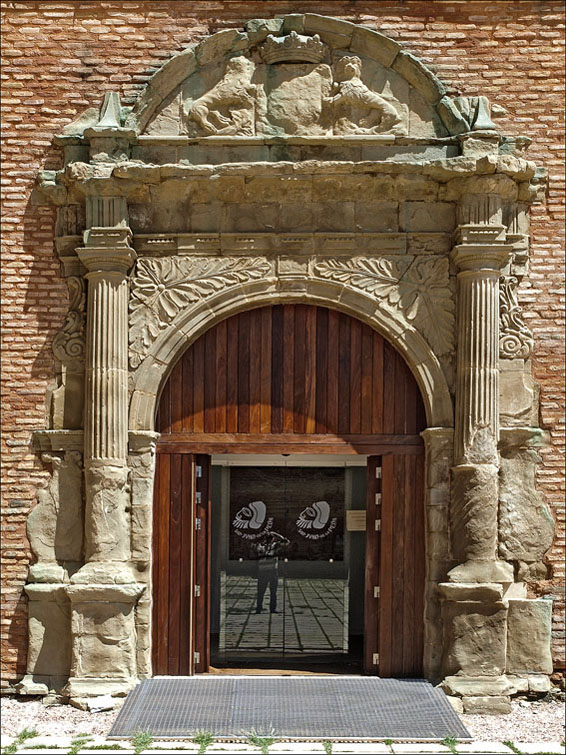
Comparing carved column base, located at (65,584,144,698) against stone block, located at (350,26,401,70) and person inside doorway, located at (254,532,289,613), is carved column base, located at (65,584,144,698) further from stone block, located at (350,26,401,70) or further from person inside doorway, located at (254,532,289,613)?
stone block, located at (350,26,401,70)

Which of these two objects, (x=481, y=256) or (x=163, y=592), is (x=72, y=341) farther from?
(x=481, y=256)

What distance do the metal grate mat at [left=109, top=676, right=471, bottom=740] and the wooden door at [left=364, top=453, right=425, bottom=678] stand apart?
23 cm

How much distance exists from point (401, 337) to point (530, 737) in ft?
10.4

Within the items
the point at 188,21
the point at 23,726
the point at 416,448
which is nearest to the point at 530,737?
the point at 416,448

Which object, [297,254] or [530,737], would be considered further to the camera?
[297,254]

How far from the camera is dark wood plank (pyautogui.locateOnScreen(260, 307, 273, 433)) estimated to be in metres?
7.33

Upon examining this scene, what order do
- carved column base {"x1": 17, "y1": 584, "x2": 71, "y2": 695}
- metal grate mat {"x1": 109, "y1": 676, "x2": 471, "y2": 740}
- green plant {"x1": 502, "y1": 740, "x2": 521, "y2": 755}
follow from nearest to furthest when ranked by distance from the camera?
green plant {"x1": 502, "y1": 740, "x2": 521, "y2": 755}
metal grate mat {"x1": 109, "y1": 676, "x2": 471, "y2": 740}
carved column base {"x1": 17, "y1": 584, "x2": 71, "y2": 695}

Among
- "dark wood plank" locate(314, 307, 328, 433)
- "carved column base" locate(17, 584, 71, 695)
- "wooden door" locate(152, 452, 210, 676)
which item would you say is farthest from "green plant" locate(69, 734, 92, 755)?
"dark wood plank" locate(314, 307, 328, 433)

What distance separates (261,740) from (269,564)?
8.65ft

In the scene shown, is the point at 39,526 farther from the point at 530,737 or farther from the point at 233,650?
the point at 530,737

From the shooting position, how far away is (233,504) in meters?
8.28

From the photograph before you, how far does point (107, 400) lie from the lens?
701 cm

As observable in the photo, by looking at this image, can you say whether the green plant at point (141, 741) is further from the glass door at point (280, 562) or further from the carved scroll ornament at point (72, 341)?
the carved scroll ornament at point (72, 341)

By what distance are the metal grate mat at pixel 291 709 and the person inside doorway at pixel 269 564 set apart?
1.40 metres
